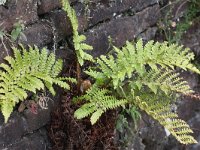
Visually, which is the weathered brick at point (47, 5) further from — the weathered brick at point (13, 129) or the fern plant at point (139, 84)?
the weathered brick at point (13, 129)

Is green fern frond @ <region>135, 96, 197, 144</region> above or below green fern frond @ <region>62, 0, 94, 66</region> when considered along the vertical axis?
below

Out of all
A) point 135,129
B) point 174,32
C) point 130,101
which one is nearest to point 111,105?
point 130,101

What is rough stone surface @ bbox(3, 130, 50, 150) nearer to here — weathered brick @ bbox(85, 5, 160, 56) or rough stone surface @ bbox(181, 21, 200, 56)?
weathered brick @ bbox(85, 5, 160, 56)

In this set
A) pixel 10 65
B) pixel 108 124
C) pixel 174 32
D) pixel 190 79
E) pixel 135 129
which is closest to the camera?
pixel 10 65

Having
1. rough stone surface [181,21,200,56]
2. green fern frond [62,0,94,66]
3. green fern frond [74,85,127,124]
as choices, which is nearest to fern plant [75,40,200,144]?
green fern frond [74,85,127,124]

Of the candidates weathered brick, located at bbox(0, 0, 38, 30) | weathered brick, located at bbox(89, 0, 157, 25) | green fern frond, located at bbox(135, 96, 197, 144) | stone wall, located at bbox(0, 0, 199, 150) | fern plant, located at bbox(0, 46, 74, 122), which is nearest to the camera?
fern plant, located at bbox(0, 46, 74, 122)

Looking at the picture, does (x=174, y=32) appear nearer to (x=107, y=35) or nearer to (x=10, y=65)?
(x=107, y=35)

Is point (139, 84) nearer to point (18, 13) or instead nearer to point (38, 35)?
point (38, 35)

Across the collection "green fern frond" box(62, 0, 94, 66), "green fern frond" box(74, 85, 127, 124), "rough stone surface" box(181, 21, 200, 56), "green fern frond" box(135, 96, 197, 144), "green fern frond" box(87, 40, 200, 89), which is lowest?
"green fern frond" box(135, 96, 197, 144)
